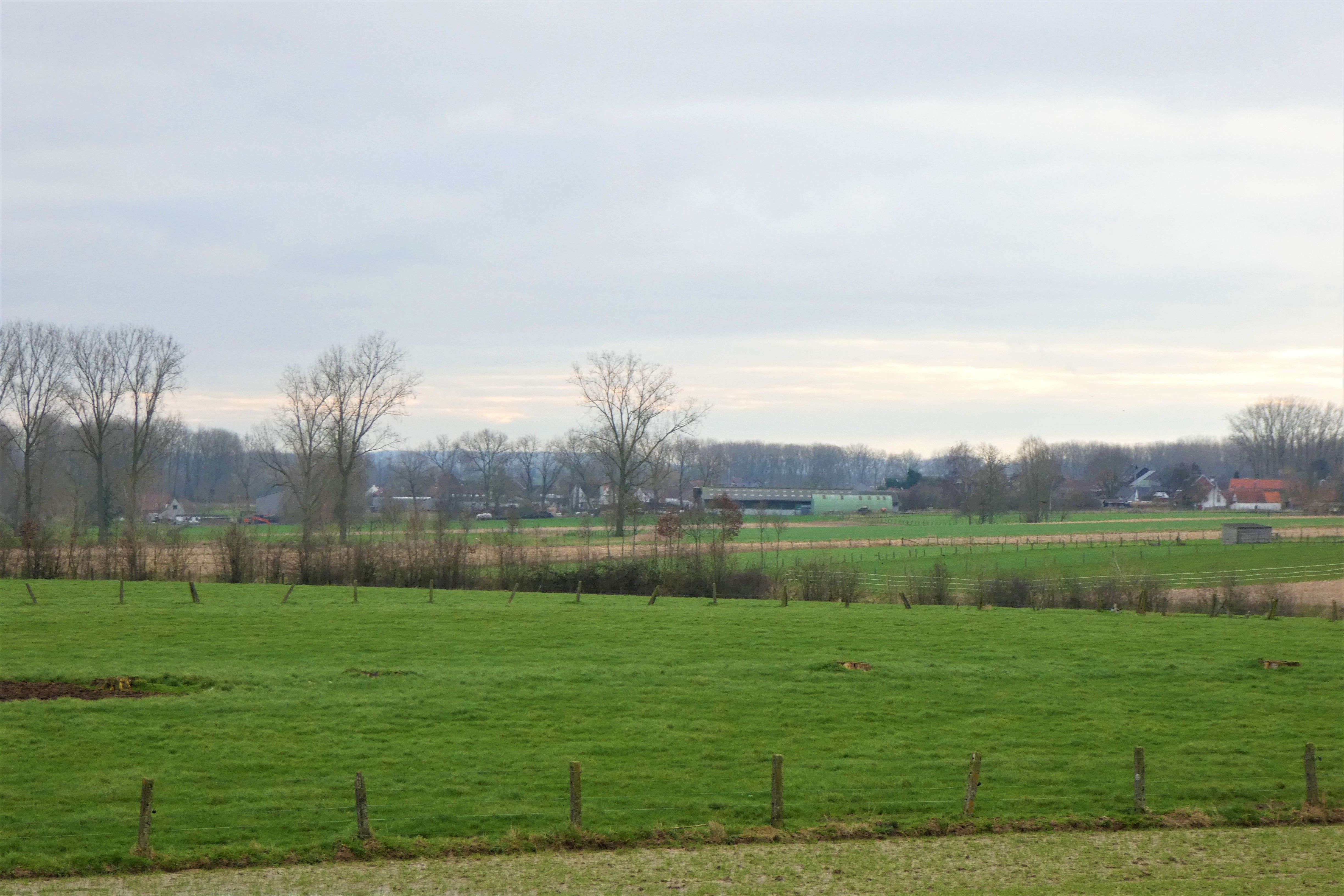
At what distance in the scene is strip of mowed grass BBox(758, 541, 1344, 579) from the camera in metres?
71.5

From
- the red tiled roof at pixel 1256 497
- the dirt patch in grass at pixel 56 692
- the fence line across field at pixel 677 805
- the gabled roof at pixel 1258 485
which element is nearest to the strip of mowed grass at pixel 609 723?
the fence line across field at pixel 677 805

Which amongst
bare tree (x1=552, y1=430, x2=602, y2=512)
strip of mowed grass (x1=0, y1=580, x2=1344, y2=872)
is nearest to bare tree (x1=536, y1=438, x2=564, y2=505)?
bare tree (x1=552, y1=430, x2=602, y2=512)

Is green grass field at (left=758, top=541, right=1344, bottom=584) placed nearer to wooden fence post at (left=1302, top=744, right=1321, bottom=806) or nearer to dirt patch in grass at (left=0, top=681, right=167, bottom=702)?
wooden fence post at (left=1302, top=744, right=1321, bottom=806)

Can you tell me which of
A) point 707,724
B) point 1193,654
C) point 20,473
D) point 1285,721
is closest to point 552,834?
point 707,724

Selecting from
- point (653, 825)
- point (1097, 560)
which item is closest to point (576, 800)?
point (653, 825)

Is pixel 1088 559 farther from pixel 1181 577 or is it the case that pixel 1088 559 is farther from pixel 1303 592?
pixel 1303 592

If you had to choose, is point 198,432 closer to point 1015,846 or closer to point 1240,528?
point 1240,528

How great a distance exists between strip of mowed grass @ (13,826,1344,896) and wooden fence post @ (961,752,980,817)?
2.68ft

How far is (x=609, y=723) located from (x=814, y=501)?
459 ft

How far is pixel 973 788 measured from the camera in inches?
757

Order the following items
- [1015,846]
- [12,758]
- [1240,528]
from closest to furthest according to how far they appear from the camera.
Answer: [1015,846], [12,758], [1240,528]

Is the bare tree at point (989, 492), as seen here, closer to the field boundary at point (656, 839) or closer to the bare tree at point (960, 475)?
the bare tree at point (960, 475)

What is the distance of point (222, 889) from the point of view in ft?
51.0

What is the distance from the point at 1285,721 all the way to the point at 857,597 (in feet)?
101
